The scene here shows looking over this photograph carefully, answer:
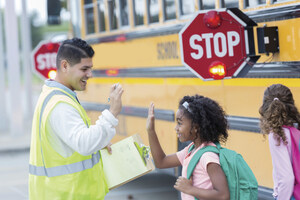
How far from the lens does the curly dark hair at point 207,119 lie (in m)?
3.05

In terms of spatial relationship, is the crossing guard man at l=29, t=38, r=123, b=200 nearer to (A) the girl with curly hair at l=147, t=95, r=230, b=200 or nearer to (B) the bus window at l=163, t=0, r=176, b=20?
(A) the girl with curly hair at l=147, t=95, r=230, b=200

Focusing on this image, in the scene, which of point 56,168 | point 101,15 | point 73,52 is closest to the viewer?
point 56,168

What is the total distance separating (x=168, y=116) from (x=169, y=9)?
93cm

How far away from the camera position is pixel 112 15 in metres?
6.80

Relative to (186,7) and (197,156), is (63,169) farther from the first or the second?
(186,7)

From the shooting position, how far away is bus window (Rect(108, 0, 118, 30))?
6.72 meters

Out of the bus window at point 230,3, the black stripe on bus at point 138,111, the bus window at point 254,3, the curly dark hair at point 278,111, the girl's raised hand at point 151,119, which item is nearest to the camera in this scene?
the girl's raised hand at point 151,119

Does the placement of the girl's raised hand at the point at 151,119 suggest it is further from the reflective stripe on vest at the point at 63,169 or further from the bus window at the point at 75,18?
the bus window at the point at 75,18

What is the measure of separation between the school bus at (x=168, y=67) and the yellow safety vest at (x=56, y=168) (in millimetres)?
1680

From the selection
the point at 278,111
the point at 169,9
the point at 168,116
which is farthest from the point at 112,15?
the point at 278,111

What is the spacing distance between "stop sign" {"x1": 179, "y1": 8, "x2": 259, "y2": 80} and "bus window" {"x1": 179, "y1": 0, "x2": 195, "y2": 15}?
33.9 inches

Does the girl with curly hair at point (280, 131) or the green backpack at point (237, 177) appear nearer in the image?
the green backpack at point (237, 177)

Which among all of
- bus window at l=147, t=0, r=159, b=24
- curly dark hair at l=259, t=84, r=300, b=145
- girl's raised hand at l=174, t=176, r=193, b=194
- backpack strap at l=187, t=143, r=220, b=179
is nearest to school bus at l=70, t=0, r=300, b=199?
bus window at l=147, t=0, r=159, b=24

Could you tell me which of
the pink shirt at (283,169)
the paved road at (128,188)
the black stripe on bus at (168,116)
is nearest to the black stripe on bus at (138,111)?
the black stripe on bus at (168,116)
